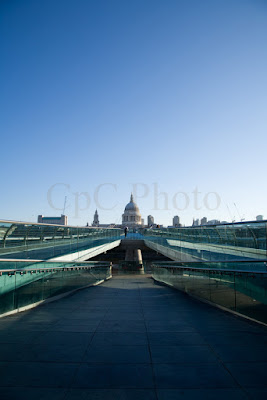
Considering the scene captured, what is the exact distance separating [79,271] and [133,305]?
14.1ft

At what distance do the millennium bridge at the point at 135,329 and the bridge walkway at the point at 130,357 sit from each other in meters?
0.01

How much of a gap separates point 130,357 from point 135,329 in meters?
1.40

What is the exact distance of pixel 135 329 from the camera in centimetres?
514

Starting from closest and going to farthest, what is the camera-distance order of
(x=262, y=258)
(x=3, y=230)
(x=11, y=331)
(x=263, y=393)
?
(x=263, y=393), (x=11, y=331), (x=262, y=258), (x=3, y=230)

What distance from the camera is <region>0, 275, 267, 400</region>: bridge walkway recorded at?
2.95m

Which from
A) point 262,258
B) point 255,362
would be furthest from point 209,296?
point 255,362

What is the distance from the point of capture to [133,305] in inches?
304

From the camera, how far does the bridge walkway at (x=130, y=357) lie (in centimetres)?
295

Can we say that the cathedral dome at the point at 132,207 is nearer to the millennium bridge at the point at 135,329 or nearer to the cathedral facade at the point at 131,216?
the cathedral facade at the point at 131,216

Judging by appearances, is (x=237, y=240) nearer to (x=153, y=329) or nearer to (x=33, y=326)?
(x=153, y=329)

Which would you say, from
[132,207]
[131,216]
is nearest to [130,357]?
[131,216]

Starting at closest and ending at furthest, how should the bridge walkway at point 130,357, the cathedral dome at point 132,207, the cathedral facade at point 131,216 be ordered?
the bridge walkway at point 130,357 < the cathedral facade at point 131,216 < the cathedral dome at point 132,207

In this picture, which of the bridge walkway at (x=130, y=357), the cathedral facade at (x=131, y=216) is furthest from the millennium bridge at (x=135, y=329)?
the cathedral facade at (x=131, y=216)

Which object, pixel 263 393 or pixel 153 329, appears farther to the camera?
pixel 153 329
